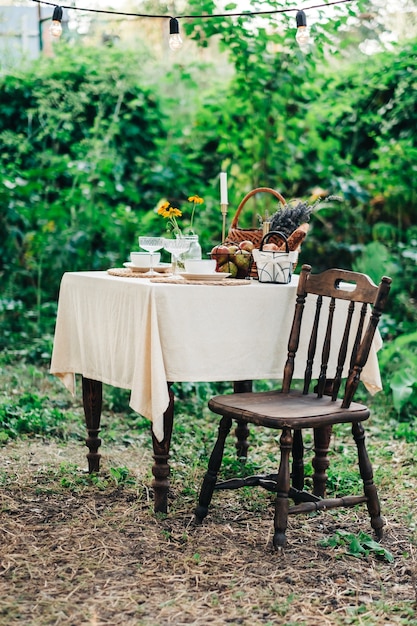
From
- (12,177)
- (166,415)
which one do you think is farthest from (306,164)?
(166,415)

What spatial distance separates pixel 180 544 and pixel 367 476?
0.74 metres

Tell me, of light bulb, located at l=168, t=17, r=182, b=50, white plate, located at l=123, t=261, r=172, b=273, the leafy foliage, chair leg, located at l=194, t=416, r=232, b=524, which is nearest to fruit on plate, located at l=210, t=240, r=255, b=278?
white plate, located at l=123, t=261, r=172, b=273

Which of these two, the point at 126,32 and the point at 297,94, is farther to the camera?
the point at 126,32

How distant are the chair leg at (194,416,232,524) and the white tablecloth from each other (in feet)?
0.63

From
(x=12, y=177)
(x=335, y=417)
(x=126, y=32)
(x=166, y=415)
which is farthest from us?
(x=126, y=32)

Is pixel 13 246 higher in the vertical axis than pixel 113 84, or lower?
lower

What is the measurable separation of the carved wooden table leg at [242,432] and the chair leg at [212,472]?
2.60ft

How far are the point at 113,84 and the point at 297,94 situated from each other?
5.22 feet

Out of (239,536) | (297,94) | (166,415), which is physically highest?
(297,94)

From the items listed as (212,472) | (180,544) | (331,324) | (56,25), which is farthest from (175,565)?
(56,25)

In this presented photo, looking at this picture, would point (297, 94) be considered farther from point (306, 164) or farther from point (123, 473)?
point (123, 473)

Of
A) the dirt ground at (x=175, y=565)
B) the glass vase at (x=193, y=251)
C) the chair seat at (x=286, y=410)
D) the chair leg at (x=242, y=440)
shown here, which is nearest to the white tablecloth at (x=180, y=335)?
the chair seat at (x=286, y=410)

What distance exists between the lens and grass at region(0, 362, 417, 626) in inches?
104

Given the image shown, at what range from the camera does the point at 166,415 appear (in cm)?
332
